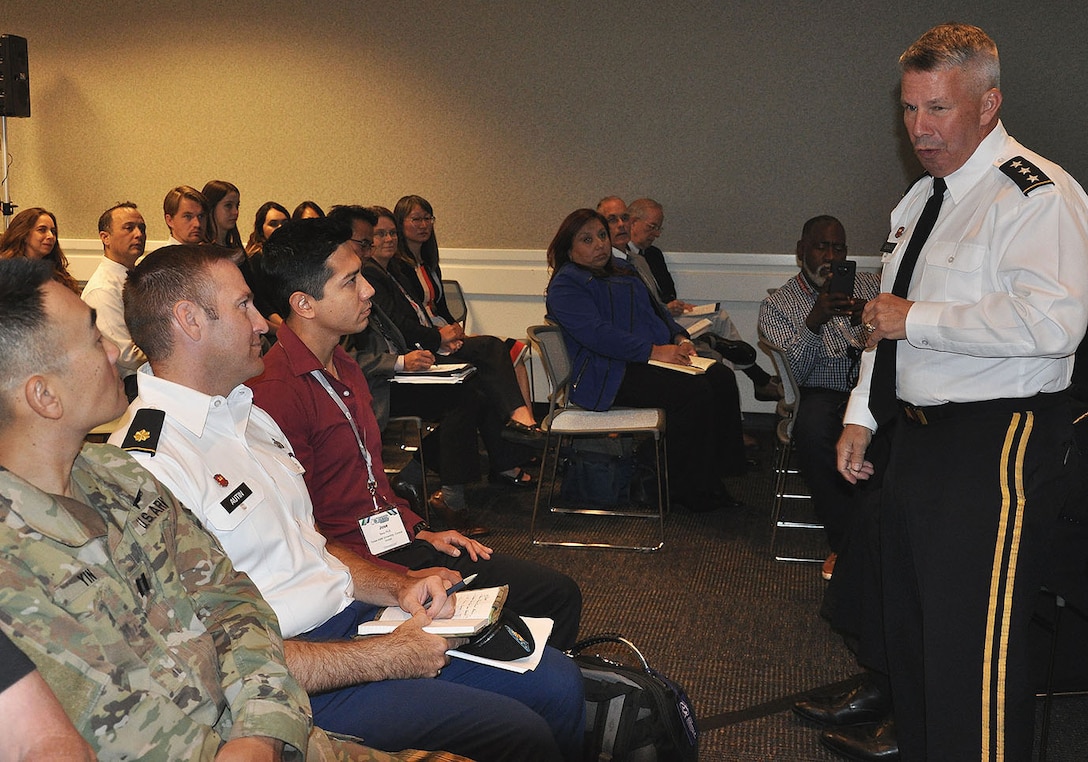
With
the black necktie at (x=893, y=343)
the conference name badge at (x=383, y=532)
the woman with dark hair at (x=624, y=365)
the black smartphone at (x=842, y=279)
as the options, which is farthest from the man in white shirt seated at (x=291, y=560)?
the woman with dark hair at (x=624, y=365)

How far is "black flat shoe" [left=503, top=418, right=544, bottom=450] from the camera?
4.93 meters

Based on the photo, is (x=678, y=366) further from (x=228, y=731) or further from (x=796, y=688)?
(x=228, y=731)

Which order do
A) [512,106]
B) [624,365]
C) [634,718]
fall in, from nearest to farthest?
[634,718], [624,365], [512,106]

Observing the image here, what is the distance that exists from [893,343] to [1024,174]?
1.50ft

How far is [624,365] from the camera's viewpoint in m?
4.69

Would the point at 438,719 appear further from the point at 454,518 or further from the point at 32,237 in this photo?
the point at 32,237

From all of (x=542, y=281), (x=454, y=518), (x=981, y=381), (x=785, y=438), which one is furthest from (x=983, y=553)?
(x=542, y=281)

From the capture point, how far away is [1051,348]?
6.39 ft

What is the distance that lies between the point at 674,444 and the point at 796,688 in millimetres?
1874

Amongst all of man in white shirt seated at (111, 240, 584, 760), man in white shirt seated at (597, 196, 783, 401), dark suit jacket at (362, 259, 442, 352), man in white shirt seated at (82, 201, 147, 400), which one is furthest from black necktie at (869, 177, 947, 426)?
man in white shirt seated at (82, 201, 147, 400)

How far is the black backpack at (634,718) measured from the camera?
198 cm

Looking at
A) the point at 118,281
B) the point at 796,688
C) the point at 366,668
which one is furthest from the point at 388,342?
the point at 366,668

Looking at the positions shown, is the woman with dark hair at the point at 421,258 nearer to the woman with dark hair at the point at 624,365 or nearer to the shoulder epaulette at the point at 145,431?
the woman with dark hair at the point at 624,365

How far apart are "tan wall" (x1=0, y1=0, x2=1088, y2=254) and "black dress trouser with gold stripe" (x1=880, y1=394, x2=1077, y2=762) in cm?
445
